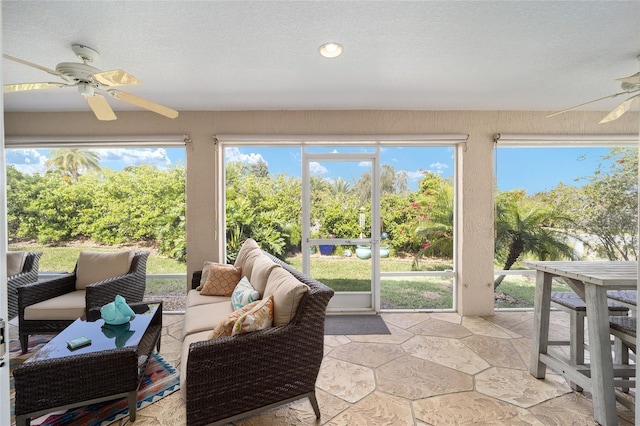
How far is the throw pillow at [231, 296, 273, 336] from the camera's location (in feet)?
5.72

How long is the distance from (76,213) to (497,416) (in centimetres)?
514

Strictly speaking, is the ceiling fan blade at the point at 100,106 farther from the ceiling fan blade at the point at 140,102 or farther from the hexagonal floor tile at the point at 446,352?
the hexagonal floor tile at the point at 446,352

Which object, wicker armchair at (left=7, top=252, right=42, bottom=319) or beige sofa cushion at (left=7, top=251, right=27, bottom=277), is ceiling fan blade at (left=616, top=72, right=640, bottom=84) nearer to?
wicker armchair at (left=7, top=252, right=42, bottom=319)

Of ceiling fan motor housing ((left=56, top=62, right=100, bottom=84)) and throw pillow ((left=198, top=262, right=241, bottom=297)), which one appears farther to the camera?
throw pillow ((left=198, top=262, right=241, bottom=297))

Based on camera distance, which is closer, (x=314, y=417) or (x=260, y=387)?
A: (x=260, y=387)

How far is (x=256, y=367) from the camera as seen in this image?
1721 mm

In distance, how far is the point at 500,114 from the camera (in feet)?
11.9

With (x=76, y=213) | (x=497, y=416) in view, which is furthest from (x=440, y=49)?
(x=76, y=213)

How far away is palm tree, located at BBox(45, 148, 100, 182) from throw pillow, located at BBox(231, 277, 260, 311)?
3.05 m

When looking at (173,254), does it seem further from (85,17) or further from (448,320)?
(448,320)

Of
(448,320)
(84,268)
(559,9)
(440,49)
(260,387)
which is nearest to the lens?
(260,387)

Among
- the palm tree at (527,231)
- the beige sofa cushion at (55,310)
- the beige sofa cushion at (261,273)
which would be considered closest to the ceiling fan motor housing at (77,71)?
the beige sofa cushion at (261,273)

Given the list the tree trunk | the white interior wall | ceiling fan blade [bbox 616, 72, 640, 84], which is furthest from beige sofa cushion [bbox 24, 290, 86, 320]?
the tree trunk

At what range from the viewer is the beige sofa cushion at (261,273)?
2.41m
